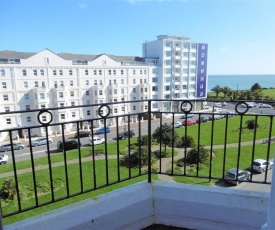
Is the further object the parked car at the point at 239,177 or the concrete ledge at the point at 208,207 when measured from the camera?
the parked car at the point at 239,177

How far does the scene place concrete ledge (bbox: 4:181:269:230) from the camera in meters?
1.57

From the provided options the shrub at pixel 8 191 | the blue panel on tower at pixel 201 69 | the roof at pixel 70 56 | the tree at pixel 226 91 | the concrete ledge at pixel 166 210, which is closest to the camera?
the concrete ledge at pixel 166 210

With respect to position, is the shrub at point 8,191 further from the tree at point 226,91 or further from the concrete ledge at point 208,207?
the tree at point 226,91

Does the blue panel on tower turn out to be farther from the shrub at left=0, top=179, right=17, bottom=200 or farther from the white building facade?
the shrub at left=0, top=179, right=17, bottom=200

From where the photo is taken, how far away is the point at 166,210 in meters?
1.83

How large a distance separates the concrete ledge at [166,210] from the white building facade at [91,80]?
14019 mm

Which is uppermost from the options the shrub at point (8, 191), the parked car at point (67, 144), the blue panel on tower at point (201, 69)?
the blue panel on tower at point (201, 69)

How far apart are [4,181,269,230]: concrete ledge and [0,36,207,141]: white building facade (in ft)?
46.0

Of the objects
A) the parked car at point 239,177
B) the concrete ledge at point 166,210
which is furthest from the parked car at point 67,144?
the parked car at point 239,177

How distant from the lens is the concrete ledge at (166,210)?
1568mm

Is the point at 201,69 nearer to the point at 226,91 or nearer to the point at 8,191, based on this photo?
the point at 226,91

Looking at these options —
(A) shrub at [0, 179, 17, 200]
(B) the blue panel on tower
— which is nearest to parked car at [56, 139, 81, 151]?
(A) shrub at [0, 179, 17, 200]

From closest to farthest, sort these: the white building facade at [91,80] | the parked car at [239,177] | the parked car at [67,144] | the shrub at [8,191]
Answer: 1. the parked car at [67,144]
2. the parked car at [239,177]
3. the shrub at [8,191]
4. the white building facade at [91,80]

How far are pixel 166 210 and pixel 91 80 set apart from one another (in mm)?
25217
